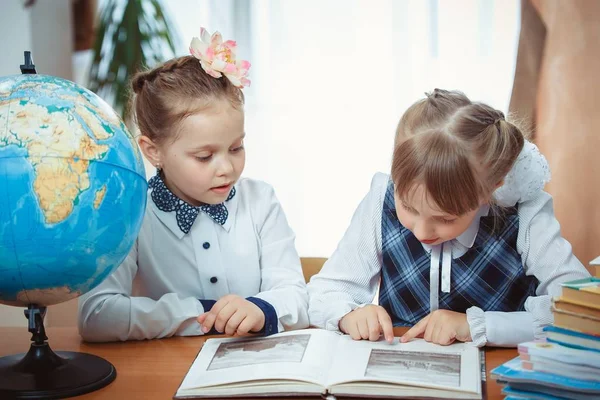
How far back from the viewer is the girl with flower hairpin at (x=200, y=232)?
1.60 metres

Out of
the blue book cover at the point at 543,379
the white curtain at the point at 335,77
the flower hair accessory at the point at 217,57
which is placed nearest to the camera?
the blue book cover at the point at 543,379

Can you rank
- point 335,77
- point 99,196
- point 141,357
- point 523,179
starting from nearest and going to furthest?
point 99,196
point 141,357
point 523,179
point 335,77

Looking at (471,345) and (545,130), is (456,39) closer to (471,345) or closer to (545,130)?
(545,130)

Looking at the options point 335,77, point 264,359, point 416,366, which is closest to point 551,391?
point 416,366

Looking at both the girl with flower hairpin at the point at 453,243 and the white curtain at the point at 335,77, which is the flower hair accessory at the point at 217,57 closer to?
the girl with flower hairpin at the point at 453,243

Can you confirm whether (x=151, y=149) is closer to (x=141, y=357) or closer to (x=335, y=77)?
(x=141, y=357)

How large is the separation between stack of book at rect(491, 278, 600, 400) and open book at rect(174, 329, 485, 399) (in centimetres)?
8

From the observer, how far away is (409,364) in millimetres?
1308

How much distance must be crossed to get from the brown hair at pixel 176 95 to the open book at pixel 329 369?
0.57 m

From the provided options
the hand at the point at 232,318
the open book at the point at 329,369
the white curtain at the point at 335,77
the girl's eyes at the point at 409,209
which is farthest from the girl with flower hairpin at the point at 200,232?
the white curtain at the point at 335,77

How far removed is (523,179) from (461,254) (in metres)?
0.23

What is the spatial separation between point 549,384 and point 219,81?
1.04m

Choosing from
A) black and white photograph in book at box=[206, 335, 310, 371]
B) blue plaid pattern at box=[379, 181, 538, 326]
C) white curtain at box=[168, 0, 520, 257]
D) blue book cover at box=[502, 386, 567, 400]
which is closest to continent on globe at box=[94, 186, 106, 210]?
black and white photograph in book at box=[206, 335, 310, 371]

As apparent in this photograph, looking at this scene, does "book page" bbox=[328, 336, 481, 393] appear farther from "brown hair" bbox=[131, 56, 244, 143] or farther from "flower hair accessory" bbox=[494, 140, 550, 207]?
"brown hair" bbox=[131, 56, 244, 143]
